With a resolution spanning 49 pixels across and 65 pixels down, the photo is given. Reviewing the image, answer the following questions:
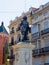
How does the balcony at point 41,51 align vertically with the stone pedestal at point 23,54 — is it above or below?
above

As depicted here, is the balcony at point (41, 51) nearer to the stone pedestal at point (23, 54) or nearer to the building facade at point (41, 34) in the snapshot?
the building facade at point (41, 34)

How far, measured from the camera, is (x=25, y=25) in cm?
1084

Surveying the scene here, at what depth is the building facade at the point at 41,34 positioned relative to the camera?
2747cm

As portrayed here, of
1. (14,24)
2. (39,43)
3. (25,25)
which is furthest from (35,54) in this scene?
(25,25)

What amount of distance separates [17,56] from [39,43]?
18817 mm

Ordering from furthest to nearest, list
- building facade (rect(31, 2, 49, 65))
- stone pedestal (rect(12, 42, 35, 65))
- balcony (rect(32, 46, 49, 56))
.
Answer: building facade (rect(31, 2, 49, 65))
balcony (rect(32, 46, 49, 56))
stone pedestal (rect(12, 42, 35, 65))

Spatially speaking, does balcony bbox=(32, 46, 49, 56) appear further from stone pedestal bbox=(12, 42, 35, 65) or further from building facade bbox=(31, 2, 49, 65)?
stone pedestal bbox=(12, 42, 35, 65)

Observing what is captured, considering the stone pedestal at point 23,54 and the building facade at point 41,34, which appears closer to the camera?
the stone pedestal at point 23,54

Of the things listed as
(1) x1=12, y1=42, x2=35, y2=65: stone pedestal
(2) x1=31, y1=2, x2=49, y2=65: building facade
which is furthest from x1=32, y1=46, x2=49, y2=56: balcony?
(1) x1=12, y1=42, x2=35, y2=65: stone pedestal

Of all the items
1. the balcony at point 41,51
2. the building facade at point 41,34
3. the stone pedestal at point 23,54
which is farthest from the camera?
the building facade at point 41,34

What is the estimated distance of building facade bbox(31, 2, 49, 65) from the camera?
1081 inches

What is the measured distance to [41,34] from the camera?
28.3 meters

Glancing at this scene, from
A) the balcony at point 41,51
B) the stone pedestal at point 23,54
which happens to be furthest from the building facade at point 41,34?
the stone pedestal at point 23,54

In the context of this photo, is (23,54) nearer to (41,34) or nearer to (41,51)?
(41,51)
